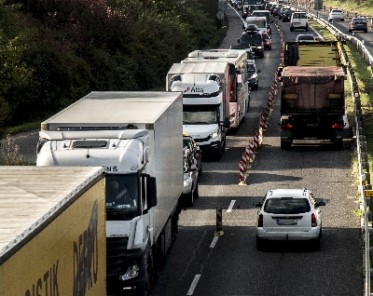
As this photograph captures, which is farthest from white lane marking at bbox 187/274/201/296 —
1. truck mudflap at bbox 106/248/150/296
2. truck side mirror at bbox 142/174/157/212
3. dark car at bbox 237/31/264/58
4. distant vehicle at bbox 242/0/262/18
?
distant vehicle at bbox 242/0/262/18

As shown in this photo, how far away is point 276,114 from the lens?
54.2 m

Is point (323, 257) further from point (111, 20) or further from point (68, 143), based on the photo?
point (111, 20)

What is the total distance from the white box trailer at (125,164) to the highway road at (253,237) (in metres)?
2.09

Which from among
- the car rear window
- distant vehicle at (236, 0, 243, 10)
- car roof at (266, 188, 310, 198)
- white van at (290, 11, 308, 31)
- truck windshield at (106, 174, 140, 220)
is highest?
truck windshield at (106, 174, 140, 220)

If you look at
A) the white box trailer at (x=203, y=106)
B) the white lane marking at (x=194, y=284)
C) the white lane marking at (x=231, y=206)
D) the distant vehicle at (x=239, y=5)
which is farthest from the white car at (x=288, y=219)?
the distant vehicle at (x=239, y=5)

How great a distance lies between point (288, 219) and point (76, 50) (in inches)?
1269

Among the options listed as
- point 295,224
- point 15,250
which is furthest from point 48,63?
point 15,250

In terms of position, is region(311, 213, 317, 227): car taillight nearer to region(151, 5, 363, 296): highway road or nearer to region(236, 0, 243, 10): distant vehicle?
region(151, 5, 363, 296): highway road

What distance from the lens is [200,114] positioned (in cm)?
4138

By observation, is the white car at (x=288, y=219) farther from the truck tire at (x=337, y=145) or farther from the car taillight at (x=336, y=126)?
the truck tire at (x=337, y=145)

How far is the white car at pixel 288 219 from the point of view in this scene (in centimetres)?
2662

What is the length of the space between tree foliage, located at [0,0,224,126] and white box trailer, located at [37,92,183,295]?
1625 cm

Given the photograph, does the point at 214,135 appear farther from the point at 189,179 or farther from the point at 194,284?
the point at 194,284

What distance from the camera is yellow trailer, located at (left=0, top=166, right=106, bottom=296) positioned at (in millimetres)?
10641
